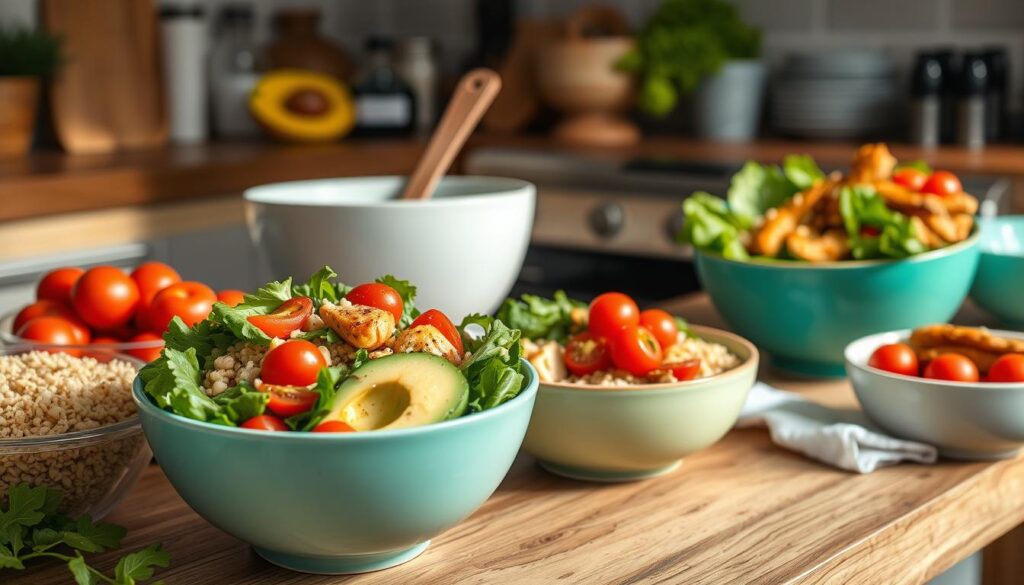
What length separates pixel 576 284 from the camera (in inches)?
104

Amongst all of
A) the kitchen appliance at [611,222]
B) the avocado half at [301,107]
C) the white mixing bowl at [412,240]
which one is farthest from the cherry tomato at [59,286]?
the avocado half at [301,107]

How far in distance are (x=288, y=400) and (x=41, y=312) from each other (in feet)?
1.41

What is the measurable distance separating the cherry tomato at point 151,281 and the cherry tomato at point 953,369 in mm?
631

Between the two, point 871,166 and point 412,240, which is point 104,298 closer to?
point 412,240

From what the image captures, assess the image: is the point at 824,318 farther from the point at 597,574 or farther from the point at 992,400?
the point at 597,574

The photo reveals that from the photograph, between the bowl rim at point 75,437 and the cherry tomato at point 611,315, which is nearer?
the bowl rim at point 75,437

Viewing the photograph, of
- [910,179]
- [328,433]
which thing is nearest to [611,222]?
[910,179]

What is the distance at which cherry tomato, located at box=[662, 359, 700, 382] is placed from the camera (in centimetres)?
88

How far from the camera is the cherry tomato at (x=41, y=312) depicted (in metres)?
0.98

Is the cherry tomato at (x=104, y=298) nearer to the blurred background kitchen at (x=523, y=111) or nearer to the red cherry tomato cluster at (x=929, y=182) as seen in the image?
the red cherry tomato cluster at (x=929, y=182)

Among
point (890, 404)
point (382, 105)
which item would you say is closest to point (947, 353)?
point (890, 404)

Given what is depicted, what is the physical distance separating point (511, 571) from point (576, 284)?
1.92 m

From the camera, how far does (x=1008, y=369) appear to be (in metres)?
0.93

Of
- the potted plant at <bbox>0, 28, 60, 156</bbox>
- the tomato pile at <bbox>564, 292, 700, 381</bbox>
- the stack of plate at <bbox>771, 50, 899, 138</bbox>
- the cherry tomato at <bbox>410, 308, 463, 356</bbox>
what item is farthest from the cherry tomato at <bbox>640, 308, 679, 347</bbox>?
the potted plant at <bbox>0, 28, 60, 156</bbox>
